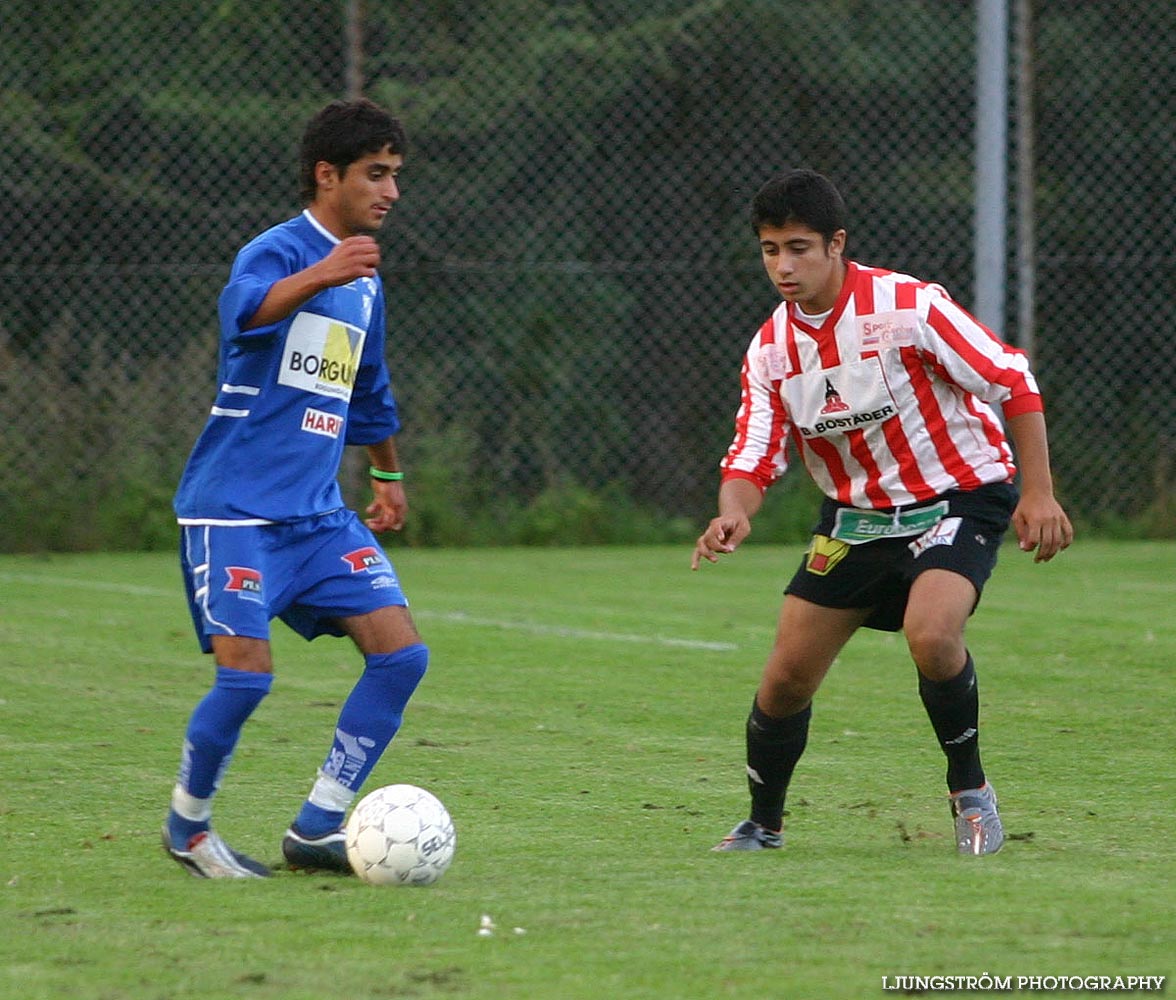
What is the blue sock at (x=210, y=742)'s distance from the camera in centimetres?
440

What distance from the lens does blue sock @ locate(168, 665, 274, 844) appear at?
440cm

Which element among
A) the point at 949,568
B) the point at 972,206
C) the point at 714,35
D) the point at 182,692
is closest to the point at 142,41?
the point at 714,35

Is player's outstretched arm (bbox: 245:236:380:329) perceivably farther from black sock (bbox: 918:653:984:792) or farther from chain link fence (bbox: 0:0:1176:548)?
chain link fence (bbox: 0:0:1176:548)

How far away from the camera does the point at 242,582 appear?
442cm

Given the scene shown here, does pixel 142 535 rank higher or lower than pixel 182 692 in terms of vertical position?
lower

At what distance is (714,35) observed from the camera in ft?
50.8

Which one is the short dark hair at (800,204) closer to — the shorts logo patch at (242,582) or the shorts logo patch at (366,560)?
the shorts logo patch at (366,560)

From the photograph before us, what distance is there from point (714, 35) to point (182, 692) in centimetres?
946

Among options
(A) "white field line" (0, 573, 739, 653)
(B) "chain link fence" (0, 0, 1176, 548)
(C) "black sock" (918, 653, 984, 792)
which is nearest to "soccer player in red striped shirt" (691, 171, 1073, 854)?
(C) "black sock" (918, 653, 984, 792)

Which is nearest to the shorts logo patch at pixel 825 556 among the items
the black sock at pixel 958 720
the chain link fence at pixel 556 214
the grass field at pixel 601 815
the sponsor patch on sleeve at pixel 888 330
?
the black sock at pixel 958 720

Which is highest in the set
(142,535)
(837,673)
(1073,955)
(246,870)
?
(1073,955)

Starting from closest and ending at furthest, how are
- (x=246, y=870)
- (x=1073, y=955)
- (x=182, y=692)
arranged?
(x=1073, y=955), (x=246, y=870), (x=182, y=692)

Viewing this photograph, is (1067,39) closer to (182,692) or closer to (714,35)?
(714,35)

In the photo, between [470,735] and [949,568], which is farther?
[470,735]
